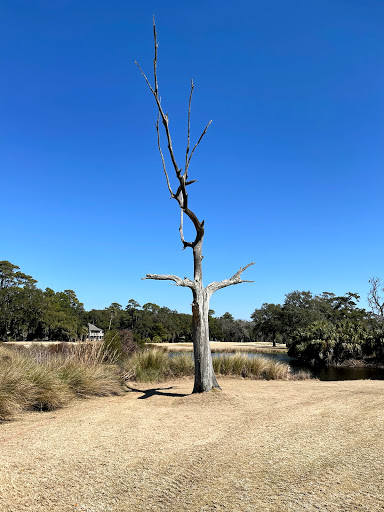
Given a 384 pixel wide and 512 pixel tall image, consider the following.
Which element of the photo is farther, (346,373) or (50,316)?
(50,316)

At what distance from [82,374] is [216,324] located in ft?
260

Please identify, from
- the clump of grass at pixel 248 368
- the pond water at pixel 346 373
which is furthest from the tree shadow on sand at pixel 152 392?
the pond water at pixel 346 373

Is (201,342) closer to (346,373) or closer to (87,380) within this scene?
(87,380)

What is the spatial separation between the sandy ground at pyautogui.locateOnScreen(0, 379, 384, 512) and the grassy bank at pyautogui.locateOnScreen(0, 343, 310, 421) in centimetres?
44

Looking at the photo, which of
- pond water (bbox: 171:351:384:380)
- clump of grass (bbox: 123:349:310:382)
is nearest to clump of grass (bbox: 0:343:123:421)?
clump of grass (bbox: 123:349:310:382)

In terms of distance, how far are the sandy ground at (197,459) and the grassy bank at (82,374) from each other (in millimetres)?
440

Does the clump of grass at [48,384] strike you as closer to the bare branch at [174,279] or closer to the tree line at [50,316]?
the bare branch at [174,279]

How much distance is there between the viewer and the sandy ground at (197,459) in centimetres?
302

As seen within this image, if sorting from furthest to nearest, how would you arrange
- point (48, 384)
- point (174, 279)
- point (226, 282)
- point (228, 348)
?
point (228, 348)
point (226, 282)
point (174, 279)
point (48, 384)

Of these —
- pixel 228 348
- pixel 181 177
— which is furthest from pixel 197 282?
pixel 228 348

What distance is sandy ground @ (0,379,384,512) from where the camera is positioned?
3.02 metres

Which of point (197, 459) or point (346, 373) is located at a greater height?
point (197, 459)

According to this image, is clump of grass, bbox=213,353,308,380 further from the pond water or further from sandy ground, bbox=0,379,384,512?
sandy ground, bbox=0,379,384,512

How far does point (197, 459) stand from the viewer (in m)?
3.96
